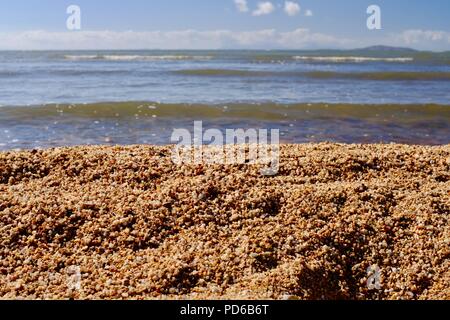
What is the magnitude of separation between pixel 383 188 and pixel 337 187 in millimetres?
434

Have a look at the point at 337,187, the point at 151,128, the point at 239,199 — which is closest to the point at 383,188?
the point at 337,187

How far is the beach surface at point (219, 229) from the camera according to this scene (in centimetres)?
324

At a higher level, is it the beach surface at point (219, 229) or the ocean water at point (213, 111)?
the ocean water at point (213, 111)

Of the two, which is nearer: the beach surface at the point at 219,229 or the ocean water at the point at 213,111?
the beach surface at the point at 219,229

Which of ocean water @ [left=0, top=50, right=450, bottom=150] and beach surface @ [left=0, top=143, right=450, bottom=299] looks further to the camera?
ocean water @ [left=0, top=50, right=450, bottom=150]

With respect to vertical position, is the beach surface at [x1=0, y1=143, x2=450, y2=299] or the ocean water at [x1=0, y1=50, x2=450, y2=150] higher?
the ocean water at [x1=0, y1=50, x2=450, y2=150]

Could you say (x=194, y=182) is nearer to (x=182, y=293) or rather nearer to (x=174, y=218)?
(x=174, y=218)

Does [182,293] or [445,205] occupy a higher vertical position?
[445,205]

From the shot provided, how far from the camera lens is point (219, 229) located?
3.81m

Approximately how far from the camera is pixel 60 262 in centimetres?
342

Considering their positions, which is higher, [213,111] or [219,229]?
[213,111]

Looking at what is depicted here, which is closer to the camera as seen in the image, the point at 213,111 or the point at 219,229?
the point at 219,229

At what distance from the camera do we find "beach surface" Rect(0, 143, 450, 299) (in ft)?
10.6
